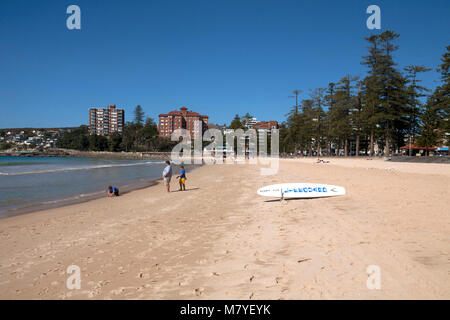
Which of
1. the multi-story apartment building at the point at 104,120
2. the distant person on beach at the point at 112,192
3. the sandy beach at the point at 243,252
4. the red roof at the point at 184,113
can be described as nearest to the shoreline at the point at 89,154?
→ the red roof at the point at 184,113

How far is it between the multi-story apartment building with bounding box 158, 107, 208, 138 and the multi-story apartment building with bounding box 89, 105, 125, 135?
53.2 metres

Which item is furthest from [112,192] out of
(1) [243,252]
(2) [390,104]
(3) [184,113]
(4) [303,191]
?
(3) [184,113]

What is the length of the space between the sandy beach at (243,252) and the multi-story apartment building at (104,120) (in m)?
192

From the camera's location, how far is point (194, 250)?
4.70 metres

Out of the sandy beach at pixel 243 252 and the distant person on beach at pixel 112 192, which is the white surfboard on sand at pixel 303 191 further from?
the distant person on beach at pixel 112 192

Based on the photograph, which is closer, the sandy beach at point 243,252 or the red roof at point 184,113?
the sandy beach at point 243,252

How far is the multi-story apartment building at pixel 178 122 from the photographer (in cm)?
14300

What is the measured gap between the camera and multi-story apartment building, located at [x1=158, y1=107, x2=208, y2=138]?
14300 centimetres

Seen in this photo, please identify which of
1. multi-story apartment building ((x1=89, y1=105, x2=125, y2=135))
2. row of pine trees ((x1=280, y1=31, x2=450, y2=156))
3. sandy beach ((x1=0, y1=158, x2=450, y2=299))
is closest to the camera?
sandy beach ((x1=0, y1=158, x2=450, y2=299))

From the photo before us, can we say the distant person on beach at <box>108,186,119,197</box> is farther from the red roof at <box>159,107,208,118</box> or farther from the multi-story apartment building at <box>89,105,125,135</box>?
the multi-story apartment building at <box>89,105,125,135</box>

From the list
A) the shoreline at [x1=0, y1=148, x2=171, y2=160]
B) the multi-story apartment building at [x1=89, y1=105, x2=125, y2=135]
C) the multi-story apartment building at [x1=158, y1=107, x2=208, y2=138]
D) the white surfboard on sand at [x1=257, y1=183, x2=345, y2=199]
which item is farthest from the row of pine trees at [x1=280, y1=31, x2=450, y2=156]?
the multi-story apartment building at [x1=89, y1=105, x2=125, y2=135]

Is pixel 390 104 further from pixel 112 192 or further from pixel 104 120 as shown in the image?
pixel 104 120

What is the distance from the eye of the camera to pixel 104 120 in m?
184
